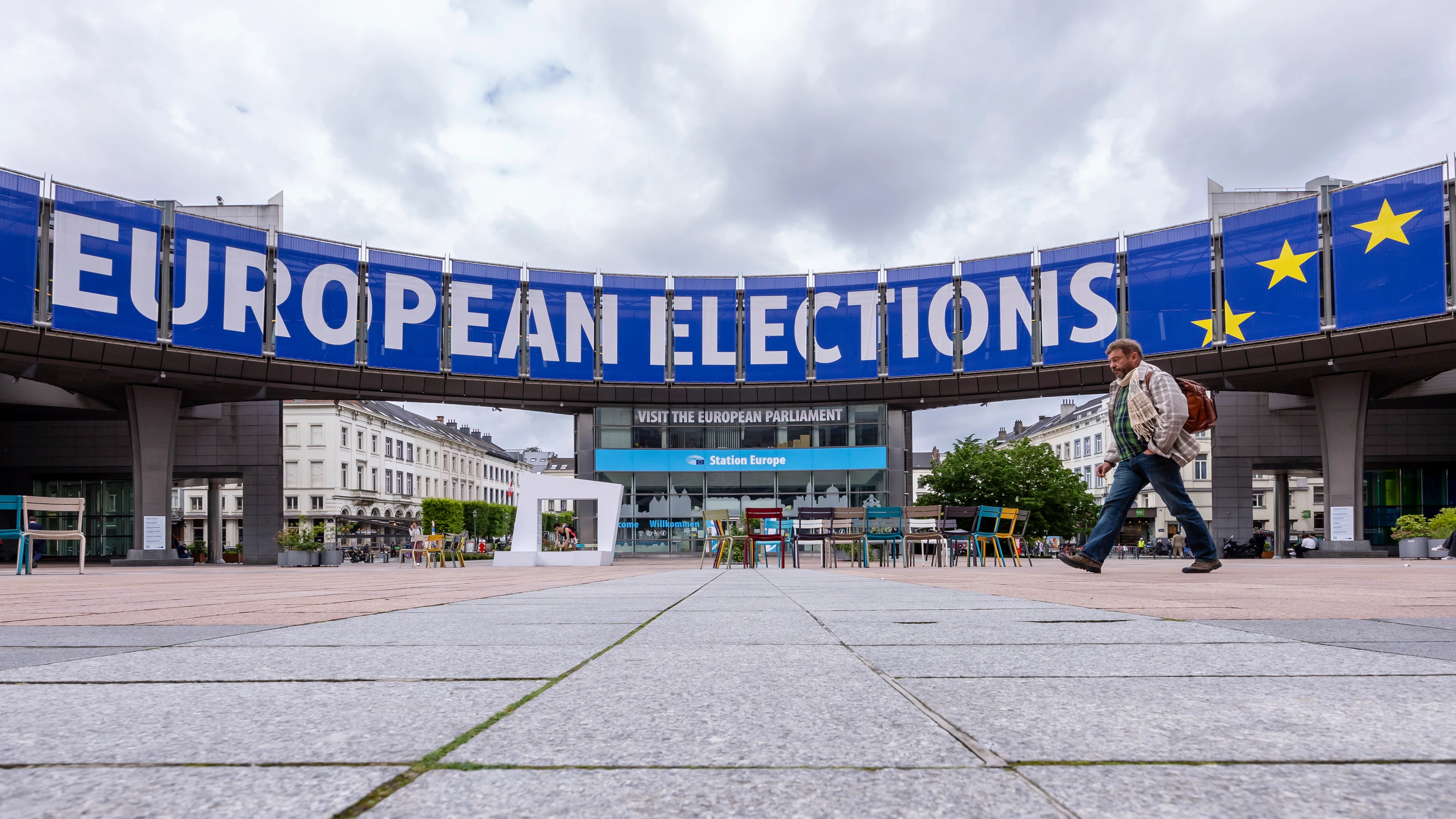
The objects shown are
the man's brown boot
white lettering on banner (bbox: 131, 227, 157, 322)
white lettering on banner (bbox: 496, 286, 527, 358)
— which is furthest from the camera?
white lettering on banner (bbox: 496, 286, 527, 358)

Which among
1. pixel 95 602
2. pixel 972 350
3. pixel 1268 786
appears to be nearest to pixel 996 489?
pixel 972 350

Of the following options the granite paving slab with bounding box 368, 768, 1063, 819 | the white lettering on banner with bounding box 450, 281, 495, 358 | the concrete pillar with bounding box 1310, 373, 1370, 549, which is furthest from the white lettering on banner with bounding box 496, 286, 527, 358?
the granite paving slab with bounding box 368, 768, 1063, 819

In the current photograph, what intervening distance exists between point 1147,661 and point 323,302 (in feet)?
101

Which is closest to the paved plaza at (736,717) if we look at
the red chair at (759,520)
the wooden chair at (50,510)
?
the wooden chair at (50,510)

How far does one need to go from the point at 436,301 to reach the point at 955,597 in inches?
1119

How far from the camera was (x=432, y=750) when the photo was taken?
1382 millimetres

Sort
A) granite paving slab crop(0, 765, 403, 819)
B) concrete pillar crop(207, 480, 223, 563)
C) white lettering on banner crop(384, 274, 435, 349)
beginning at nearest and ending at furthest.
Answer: granite paving slab crop(0, 765, 403, 819) < white lettering on banner crop(384, 274, 435, 349) < concrete pillar crop(207, 480, 223, 563)

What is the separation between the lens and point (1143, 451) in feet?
26.0

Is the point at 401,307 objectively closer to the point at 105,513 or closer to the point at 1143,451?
the point at 105,513

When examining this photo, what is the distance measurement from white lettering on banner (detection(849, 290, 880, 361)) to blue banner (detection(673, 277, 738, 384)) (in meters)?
4.34

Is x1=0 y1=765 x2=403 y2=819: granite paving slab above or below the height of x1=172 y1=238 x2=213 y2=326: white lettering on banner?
below

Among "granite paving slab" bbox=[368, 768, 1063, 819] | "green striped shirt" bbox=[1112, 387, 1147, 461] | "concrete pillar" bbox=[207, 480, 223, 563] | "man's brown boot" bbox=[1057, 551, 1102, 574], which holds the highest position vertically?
"green striped shirt" bbox=[1112, 387, 1147, 461]

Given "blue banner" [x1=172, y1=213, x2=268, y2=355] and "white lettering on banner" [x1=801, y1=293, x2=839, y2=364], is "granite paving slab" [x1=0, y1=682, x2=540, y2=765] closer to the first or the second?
"blue banner" [x1=172, y1=213, x2=268, y2=355]

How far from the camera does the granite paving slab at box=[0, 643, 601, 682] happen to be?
2240 mm
